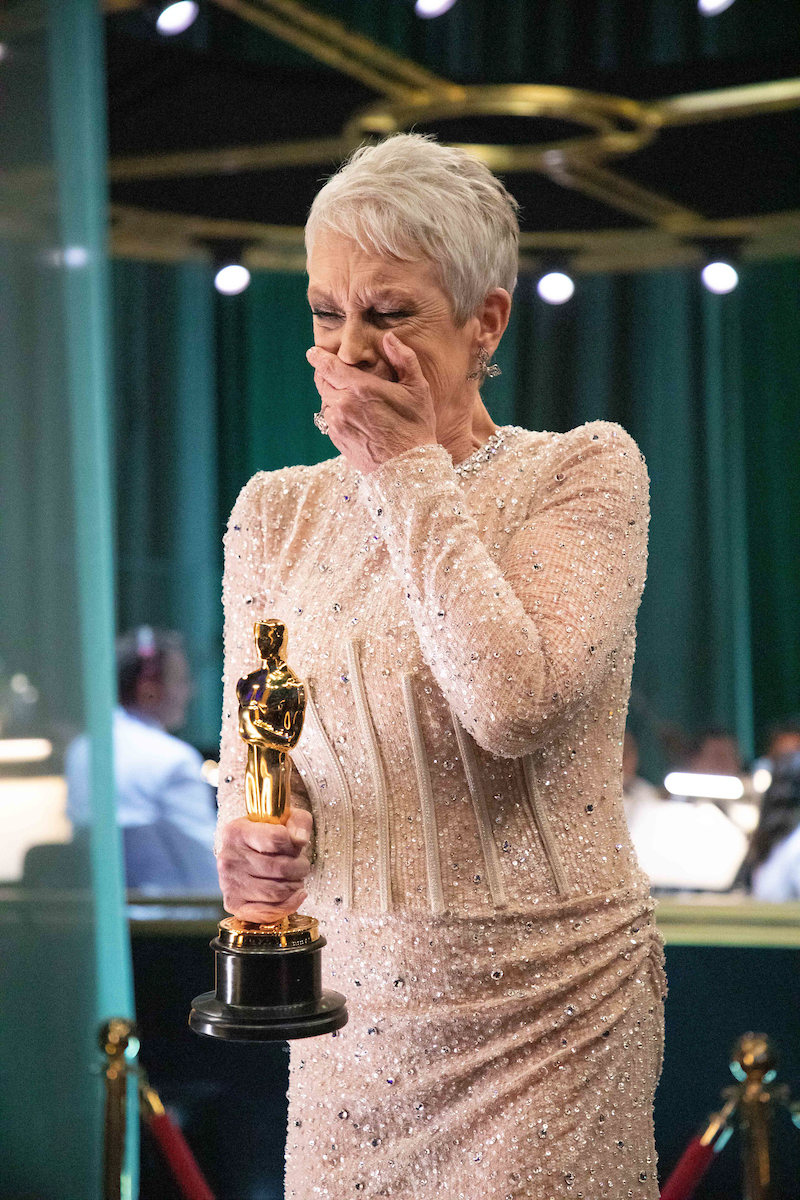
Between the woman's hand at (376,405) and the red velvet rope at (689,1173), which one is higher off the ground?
the woman's hand at (376,405)

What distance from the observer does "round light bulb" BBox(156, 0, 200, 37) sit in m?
5.23

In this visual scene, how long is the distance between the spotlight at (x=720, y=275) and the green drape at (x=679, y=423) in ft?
1.50

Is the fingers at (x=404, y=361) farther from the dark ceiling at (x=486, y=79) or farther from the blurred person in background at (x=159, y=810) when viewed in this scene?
the dark ceiling at (x=486, y=79)

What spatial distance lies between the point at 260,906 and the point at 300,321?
831cm

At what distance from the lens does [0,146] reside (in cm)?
317

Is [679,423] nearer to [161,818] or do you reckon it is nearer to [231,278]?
[231,278]

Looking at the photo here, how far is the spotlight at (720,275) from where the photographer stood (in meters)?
8.84

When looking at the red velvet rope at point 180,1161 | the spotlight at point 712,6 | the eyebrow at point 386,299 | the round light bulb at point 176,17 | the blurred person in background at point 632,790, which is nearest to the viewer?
the eyebrow at point 386,299

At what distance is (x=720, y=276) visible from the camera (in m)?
8.88

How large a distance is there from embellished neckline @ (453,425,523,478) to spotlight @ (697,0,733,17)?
4.76 m

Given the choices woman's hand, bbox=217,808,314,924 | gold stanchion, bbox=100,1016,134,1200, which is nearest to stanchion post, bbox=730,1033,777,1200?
gold stanchion, bbox=100,1016,134,1200

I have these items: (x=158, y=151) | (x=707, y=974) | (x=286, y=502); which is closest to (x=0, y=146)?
(x=286, y=502)

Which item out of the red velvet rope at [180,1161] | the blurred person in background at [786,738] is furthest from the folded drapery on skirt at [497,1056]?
the blurred person in background at [786,738]

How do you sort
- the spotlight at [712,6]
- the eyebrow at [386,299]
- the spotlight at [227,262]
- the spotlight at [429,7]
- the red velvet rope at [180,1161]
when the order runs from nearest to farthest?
the eyebrow at [386,299] < the red velvet rope at [180,1161] < the spotlight at [712,6] < the spotlight at [429,7] < the spotlight at [227,262]
